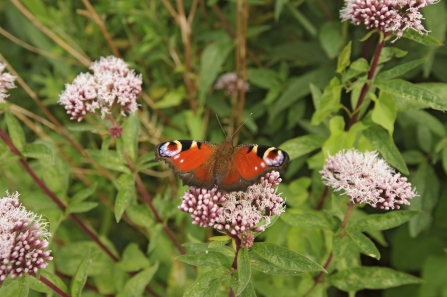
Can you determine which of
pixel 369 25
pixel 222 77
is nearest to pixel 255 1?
pixel 222 77

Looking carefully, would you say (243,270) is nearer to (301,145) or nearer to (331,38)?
(301,145)

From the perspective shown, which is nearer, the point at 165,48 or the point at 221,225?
the point at 221,225

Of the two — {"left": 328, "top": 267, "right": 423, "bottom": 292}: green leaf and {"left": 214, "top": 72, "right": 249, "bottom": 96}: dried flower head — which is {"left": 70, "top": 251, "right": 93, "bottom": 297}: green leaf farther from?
{"left": 214, "top": 72, "right": 249, "bottom": 96}: dried flower head

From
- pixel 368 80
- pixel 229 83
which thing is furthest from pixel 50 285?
pixel 229 83

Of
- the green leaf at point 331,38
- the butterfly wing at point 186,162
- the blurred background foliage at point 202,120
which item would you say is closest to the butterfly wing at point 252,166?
the butterfly wing at point 186,162

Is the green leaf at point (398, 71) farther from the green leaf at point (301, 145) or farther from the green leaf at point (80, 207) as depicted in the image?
the green leaf at point (80, 207)

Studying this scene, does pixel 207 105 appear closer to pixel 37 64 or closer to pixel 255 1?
pixel 255 1

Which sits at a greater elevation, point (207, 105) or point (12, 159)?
point (12, 159)

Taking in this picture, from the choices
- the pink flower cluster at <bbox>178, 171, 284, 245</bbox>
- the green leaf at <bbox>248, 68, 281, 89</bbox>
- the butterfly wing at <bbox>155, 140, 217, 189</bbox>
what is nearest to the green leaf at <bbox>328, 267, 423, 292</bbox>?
the pink flower cluster at <bbox>178, 171, 284, 245</bbox>
